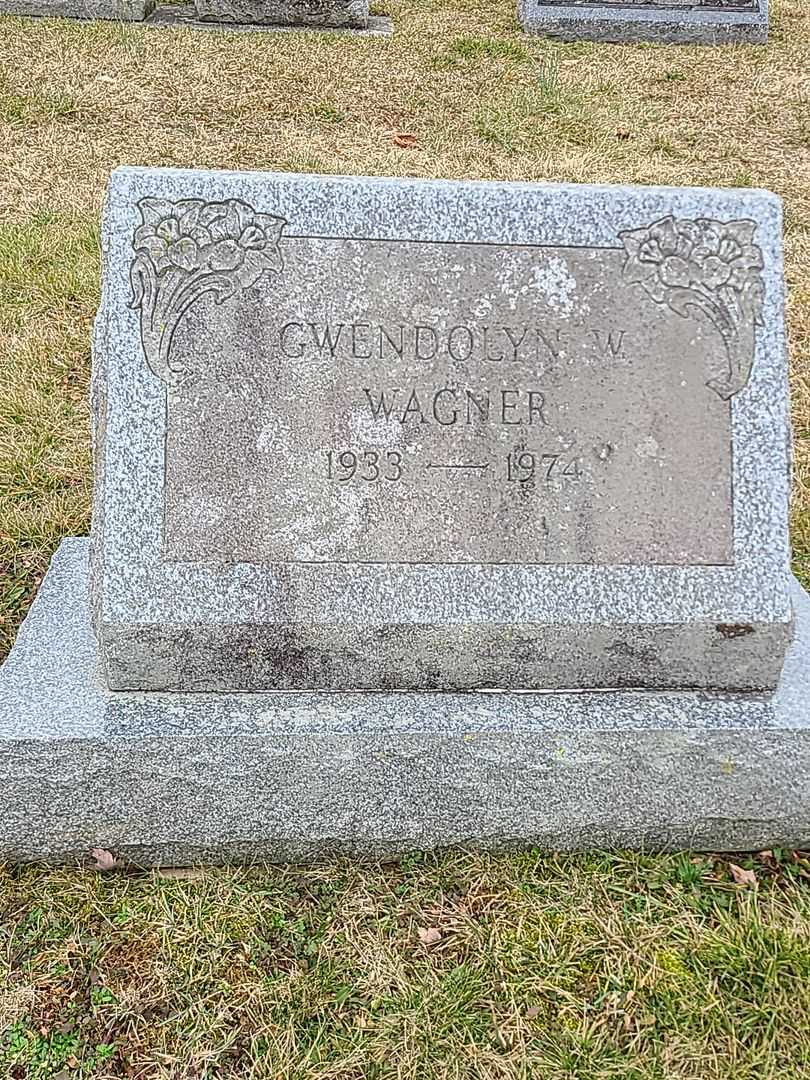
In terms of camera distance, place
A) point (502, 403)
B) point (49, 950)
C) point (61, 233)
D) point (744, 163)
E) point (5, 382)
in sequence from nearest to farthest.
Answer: point (49, 950) → point (502, 403) → point (5, 382) → point (61, 233) → point (744, 163)

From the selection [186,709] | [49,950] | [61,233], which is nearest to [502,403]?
[186,709]

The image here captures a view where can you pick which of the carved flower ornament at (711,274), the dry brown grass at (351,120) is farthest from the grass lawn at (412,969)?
the dry brown grass at (351,120)

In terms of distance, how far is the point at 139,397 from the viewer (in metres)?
2.33

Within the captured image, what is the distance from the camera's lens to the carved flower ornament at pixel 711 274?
2414mm

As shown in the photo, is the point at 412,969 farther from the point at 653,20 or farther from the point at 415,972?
the point at 653,20

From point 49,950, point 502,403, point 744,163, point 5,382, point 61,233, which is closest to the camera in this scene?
point 49,950

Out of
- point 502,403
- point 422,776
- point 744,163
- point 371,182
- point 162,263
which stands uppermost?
point 744,163

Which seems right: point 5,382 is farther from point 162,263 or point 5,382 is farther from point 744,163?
point 744,163

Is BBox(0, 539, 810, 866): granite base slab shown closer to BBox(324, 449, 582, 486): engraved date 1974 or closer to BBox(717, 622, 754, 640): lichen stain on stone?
BBox(717, 622, 754, 640): lichen stain on stone

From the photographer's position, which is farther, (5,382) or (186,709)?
(5,382)

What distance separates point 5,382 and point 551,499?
293cm

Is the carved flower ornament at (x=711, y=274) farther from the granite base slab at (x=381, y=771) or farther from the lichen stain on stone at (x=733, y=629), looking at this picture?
the granite base slab at (x=381, y=771)

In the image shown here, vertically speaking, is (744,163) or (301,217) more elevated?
(744,163)

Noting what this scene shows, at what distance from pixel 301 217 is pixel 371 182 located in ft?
0.58
